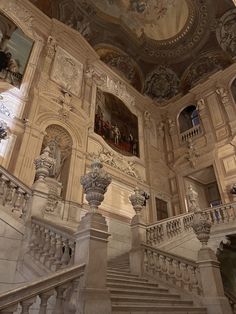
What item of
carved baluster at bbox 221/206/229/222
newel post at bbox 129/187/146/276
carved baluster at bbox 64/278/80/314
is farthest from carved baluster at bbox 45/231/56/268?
carved baluster at bbox 221/206/229/222

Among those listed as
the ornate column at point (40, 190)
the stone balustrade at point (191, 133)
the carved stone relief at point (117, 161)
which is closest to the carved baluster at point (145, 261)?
the ornate column at point (40, 190)

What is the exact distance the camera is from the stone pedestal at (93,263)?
135 inches

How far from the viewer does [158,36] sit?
63.3 ft

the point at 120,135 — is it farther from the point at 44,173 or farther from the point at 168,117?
the point at 44,173

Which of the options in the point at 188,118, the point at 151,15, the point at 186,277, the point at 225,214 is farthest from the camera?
the point at 188,118

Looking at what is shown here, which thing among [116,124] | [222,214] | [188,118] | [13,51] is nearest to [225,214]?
[222,214]

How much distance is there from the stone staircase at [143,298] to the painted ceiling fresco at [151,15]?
→ 673 inches

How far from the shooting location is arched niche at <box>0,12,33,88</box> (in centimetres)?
1105

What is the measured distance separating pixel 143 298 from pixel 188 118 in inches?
625

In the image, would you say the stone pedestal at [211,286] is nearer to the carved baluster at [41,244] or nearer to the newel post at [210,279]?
the newel post at [210,279]

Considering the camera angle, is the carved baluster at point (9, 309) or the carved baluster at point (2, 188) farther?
the carved baluster at point (2, 188)

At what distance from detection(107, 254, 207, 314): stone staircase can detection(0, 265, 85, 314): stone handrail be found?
0.86 metres

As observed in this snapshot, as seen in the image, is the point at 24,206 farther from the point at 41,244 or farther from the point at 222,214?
the point at 222,214

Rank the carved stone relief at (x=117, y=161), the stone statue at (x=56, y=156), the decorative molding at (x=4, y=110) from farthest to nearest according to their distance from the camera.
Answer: the carved stone relief at (x=117, y=161)
the stone statue at (x=56, y=156)
the decorative molding at (x=4, y=110)
